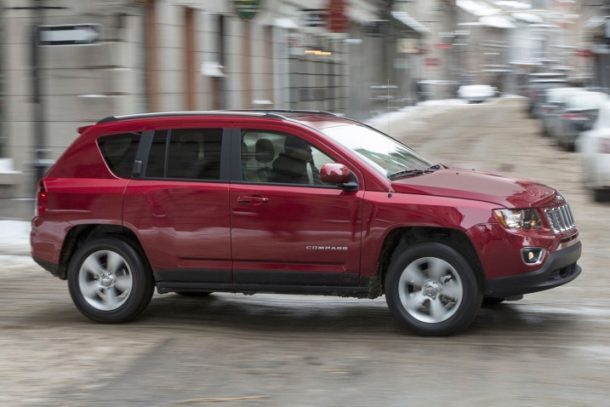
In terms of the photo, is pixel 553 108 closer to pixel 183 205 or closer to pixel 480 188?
pixel 480 188

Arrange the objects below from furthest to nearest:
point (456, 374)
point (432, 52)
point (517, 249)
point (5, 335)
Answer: point (432, 52)
point (5, 335)
point (517, 249)
point (456, 374)

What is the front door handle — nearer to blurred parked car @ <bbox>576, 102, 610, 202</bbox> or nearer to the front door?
the front door

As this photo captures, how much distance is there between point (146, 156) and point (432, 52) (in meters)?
58.7

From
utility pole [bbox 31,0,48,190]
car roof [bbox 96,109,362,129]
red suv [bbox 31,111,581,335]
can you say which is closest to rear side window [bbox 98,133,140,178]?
red suv [bbox 31,111,581,335]

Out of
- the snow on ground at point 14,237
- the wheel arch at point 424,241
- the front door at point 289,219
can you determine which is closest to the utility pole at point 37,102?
the snow on ground at point 14,237

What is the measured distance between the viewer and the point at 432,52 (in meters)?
64.9

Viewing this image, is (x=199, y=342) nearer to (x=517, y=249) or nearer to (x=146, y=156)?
(x=146, y=156)

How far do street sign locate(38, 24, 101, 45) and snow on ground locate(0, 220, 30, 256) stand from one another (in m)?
2.70

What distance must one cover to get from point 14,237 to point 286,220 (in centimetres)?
723

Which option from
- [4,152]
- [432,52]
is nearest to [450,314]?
[4,152]

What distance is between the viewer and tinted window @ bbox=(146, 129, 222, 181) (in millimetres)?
7559

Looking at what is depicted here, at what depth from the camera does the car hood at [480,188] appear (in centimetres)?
690

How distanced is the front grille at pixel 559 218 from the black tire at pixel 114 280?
3098 mm

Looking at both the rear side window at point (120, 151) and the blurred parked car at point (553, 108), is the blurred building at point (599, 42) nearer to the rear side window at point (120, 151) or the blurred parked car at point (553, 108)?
the blurred parked car at point (553, 108)
